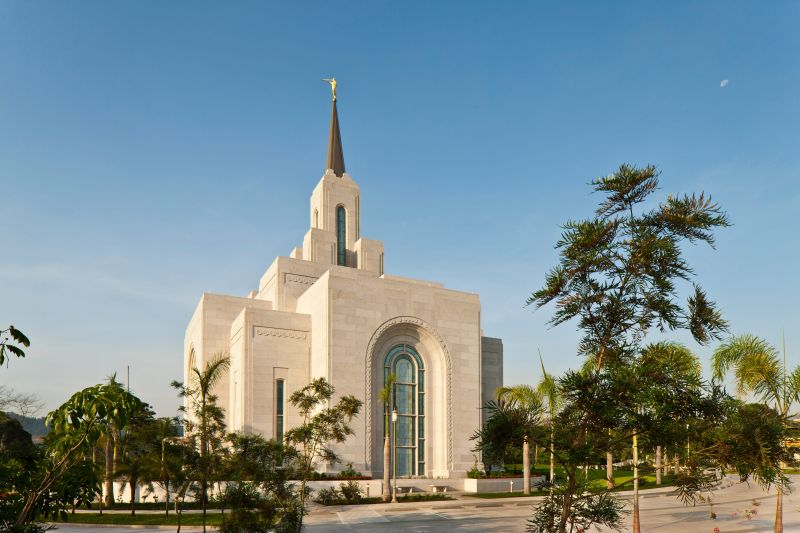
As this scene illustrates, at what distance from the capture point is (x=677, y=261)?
9578 mm

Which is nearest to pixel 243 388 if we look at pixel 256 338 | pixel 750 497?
pixel 256 338

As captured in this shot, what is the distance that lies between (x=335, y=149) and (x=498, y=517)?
31.5 metres

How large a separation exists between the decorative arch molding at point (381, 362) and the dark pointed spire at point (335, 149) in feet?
49.9

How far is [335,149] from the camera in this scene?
1875 inches

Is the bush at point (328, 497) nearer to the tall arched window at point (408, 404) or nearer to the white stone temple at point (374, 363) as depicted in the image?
the white stone temple at point (374, 363)

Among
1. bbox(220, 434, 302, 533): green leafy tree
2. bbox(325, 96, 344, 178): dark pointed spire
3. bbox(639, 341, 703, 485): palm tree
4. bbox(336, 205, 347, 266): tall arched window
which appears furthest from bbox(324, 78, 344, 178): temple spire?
bbox(639, 341, 703, 485): palm tree

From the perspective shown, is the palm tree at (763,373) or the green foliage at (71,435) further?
the palm tree at (763,373)

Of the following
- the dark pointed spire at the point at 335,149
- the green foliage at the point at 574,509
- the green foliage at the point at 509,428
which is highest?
the dark pointed spire at the point at 335,149

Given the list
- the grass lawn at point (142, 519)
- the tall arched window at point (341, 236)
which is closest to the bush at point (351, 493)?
the grass lawn at point (142, 519)

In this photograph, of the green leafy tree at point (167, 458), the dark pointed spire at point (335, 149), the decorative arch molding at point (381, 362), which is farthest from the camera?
the dark pointed spire at point (335, 149)

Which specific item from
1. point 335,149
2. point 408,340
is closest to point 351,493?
point 408,340

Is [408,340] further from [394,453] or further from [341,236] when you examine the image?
[341,236]

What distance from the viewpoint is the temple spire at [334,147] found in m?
46.9

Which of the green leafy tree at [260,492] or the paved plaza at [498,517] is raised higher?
the green leafy tree at [260,492]
